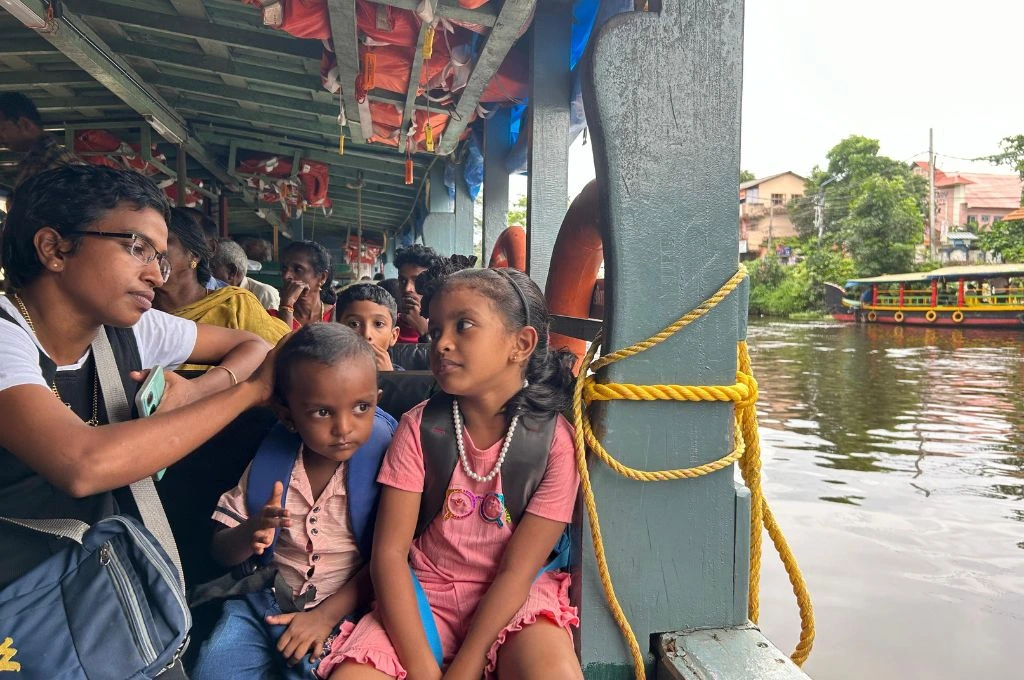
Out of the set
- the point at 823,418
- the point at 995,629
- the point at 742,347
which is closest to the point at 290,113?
the point at 742,347

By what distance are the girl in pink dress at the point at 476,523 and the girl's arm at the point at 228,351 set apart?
0.51 meters

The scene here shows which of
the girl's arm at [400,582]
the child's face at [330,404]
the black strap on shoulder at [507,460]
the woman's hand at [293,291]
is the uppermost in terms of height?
the woman's hand at [293,291]

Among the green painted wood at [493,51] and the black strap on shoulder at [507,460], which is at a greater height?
the green painted wood at [493,51]

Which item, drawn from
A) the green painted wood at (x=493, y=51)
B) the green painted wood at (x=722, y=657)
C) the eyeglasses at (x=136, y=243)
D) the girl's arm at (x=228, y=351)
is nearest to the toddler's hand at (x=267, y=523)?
the girl's arm at (x=228, y=351)

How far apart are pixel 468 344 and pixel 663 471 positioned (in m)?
0.56

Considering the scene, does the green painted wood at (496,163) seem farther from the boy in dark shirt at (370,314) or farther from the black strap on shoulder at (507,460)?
the black strap on shoulder at (507,460)

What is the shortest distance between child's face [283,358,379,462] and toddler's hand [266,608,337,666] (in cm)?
37

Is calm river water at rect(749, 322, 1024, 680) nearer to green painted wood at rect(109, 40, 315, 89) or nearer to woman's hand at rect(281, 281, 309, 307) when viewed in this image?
woman's hand at rect(281, 281, 309, 307)

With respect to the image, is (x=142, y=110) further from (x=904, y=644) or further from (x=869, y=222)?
(x=869, y=222)

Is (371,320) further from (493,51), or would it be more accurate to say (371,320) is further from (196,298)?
(493,51)

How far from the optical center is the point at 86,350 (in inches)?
58.6

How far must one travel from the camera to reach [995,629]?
14.9 feet


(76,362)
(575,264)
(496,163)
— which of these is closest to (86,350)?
(76,362)

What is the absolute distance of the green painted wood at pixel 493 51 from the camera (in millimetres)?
2873
